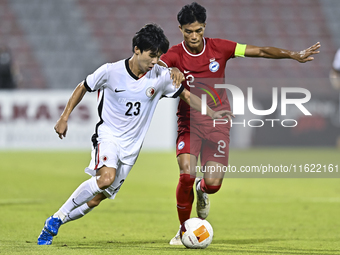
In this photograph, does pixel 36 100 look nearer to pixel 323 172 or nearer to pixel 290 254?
pixel 323 172

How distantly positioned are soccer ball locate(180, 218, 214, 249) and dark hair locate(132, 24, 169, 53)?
5.16 ft

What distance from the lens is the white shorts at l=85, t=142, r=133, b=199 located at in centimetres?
500

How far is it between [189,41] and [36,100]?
11.9 metres

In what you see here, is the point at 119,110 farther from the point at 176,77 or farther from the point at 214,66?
the point at 214,66

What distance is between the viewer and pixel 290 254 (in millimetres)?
4742

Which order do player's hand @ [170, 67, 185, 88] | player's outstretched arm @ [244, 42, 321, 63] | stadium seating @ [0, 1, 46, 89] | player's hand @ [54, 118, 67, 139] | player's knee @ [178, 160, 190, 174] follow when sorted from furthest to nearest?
stadium seating @ [0, 1, 46, 89] → player's knee @ [178, 160, 190, 174] → player's outstretched arm @ [244, 42, 321, 63] → player's hand @ [170, 67, 185, 88] → player's hand @ [54, 118, 67, 139]

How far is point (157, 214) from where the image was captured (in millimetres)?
7457

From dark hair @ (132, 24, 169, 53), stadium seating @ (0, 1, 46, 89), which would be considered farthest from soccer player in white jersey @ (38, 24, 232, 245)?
stadium seating @ (0, 1, 46, 89)

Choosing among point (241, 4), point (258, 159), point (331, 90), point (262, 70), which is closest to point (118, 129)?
point (258, 159)

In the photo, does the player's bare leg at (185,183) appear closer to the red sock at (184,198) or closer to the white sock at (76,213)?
the red sock at (184,198)

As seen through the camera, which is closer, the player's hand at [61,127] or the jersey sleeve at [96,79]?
the player's hand at [61,127]

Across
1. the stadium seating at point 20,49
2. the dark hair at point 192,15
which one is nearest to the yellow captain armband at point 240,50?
the dark hair at point 192,15

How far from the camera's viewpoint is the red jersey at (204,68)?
5.74 meters

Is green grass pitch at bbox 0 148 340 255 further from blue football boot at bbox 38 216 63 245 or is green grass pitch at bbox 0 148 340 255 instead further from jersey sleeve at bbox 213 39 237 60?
jersey sleeve at bbox 213 39 237 60
